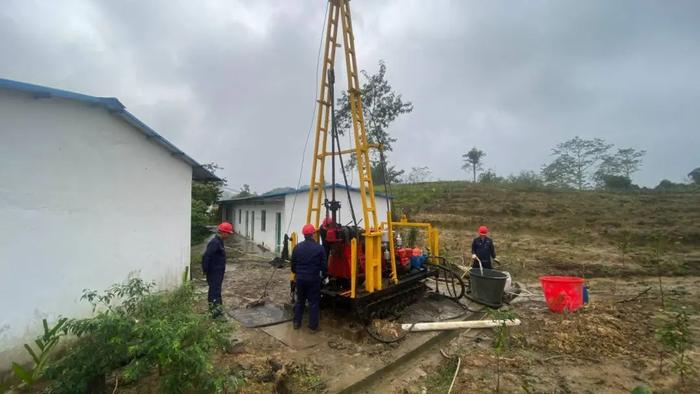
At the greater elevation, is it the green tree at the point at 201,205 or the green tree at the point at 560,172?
the green tree at the point at 560,172

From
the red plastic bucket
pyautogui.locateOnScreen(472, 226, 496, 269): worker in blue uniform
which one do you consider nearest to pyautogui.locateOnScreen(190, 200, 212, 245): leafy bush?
pyautogui.locateOnScreen(472, 226, 496, 269): worker in blue uniform

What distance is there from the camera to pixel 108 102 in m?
4.42

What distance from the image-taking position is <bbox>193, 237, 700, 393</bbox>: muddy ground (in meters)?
3.50

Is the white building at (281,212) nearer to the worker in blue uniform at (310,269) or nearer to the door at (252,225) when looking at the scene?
the door at (252,225)

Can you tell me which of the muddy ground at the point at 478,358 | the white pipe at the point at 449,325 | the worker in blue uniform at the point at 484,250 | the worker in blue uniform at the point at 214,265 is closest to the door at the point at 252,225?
the muddy ground at the point at 478,358

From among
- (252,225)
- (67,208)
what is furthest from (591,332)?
(252,225)

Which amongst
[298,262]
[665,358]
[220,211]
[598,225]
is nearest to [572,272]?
[598,225]

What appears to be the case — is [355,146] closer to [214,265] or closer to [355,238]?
[355,238]

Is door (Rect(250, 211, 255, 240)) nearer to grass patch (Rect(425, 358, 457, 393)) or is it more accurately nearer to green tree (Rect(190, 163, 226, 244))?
green tree (Rect(190, 163, 226, 244))

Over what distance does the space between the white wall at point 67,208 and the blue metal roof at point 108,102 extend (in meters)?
0.11

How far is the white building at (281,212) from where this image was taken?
A: 490 inches

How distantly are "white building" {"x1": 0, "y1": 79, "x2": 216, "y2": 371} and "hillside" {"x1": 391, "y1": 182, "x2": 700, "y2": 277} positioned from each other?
9.70m

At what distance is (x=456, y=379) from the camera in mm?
3645

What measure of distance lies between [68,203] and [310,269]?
3392mm
